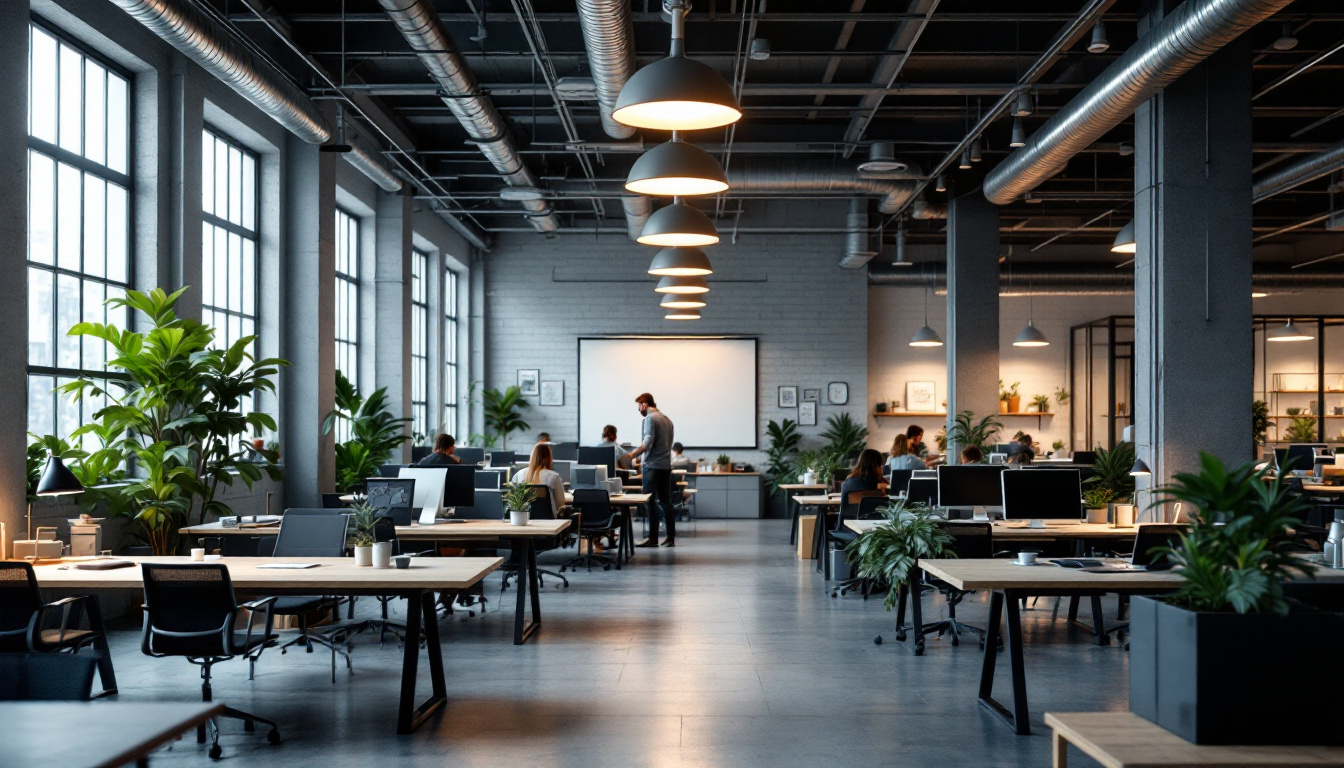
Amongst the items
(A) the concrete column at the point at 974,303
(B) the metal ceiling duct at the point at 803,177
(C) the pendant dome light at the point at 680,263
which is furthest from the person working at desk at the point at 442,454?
(A) the concrete column at the point at 974,303

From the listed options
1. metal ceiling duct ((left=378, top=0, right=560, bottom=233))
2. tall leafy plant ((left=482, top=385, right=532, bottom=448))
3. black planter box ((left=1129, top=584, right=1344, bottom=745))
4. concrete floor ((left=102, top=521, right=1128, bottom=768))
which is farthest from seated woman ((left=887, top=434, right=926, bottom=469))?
black planter box ((left=1129, top=584, right=1344, bottom=745))

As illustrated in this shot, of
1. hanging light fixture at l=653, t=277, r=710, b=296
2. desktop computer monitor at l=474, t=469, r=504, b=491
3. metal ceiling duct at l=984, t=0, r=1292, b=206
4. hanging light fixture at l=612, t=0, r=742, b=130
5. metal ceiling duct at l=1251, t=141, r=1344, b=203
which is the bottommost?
desktop computer monitor at l=474, t=469, r=504, b=491

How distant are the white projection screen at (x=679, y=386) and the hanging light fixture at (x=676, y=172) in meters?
11.5

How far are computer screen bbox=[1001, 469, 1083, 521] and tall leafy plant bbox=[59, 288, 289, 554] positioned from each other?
14.9 feet

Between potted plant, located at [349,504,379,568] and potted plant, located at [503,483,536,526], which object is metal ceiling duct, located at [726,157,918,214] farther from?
potted plant, located at [349,504,379,568]

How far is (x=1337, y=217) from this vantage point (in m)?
12.1

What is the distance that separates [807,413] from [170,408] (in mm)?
11146

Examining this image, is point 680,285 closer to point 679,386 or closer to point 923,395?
point 679,386

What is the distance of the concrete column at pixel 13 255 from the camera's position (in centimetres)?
603

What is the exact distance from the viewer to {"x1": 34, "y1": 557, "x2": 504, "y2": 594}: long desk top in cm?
477

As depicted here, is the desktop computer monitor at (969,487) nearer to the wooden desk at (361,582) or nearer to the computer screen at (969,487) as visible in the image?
the computer screen at (969,487)

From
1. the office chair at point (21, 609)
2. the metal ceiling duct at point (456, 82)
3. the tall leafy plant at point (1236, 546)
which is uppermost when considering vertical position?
the metal ceiling duct at point (456, 82)

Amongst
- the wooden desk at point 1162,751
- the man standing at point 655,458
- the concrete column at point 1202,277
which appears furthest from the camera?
the man standing at point 655,458

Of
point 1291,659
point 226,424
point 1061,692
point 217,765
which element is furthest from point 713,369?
point 1291,659
